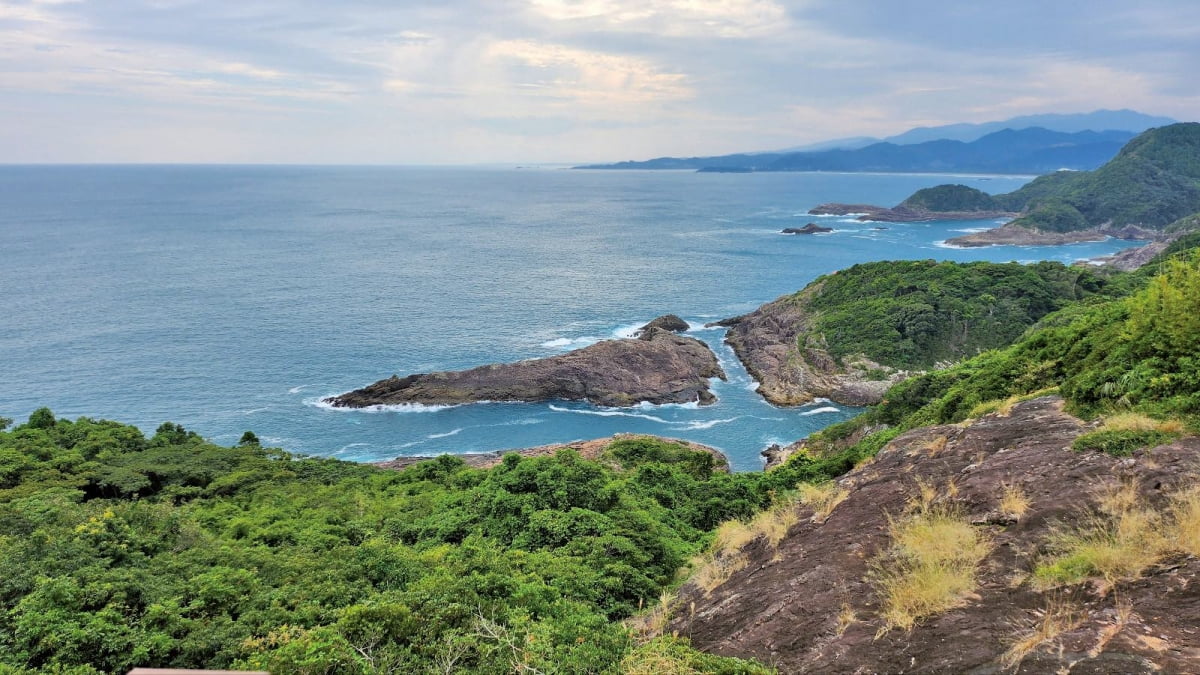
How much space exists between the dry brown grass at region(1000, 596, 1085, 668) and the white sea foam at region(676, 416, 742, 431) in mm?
46756

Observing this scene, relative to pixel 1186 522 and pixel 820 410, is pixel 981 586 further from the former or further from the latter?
pixel 820 410

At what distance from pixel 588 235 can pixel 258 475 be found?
12908 cm

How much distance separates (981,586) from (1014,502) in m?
2.69

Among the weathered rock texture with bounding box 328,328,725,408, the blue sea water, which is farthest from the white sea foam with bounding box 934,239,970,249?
the weathered rock texture with bounding box 328,328,725,408

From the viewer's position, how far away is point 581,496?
21625 millimetres

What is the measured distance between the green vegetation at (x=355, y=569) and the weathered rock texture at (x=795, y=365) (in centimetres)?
3390

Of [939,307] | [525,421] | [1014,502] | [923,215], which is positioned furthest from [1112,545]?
[923,215]

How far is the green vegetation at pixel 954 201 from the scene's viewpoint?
7677 inches

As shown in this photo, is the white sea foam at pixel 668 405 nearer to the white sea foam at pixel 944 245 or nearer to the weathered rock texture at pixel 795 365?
the weathered rock texture at pixel 795 365

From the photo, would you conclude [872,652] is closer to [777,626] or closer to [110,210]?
[777,626]

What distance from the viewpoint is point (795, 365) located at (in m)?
63.5

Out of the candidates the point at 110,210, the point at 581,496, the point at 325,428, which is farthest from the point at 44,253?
the point at 581,496

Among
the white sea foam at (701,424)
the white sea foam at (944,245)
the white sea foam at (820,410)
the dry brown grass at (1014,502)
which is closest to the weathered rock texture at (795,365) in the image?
the white sea foam at (820,410)

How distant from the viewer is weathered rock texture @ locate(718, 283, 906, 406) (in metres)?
58.3
